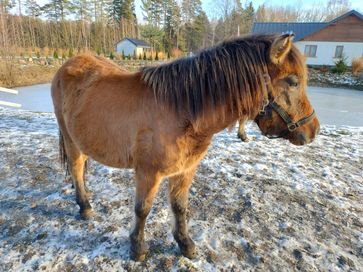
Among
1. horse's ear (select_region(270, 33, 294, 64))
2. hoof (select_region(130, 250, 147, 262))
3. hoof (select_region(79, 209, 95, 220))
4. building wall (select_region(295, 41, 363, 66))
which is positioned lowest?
hoof (select_region(130, 250, 147, 262))

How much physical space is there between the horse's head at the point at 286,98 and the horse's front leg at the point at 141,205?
95 centimetres

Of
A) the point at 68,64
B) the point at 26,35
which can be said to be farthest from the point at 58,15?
the point at 68,64

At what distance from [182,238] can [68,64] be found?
7.08 feet

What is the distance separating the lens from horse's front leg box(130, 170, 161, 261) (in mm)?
1902

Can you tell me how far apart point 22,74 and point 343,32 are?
29138mm

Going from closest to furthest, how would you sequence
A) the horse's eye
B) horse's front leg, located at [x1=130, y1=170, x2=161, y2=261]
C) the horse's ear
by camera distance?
1. the horse's ear
2. the horse's eye
3. horse's front leg, located at [x1=130, y1=170, x2=161, y2=261]

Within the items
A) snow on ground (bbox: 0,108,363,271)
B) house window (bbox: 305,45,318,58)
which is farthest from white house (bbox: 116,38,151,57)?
snow on ground (bbox: 0,108,363,271)

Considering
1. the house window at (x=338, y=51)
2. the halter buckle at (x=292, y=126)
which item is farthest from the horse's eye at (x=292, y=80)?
the house window at (x=338, y=51)

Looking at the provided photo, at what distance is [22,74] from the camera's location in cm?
1484

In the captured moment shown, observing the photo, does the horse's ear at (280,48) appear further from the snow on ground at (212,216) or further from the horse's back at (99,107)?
the snow on ground at (212,216)

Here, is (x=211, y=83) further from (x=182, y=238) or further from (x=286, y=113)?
(x=182, y=238)

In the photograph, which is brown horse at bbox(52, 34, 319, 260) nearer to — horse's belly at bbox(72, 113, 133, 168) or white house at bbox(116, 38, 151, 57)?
horse's belly at bbox(72, 113, 133, 168)

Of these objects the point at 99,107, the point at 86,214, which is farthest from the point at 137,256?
the point at 99,107

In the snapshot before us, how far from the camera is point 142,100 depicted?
186 cm
